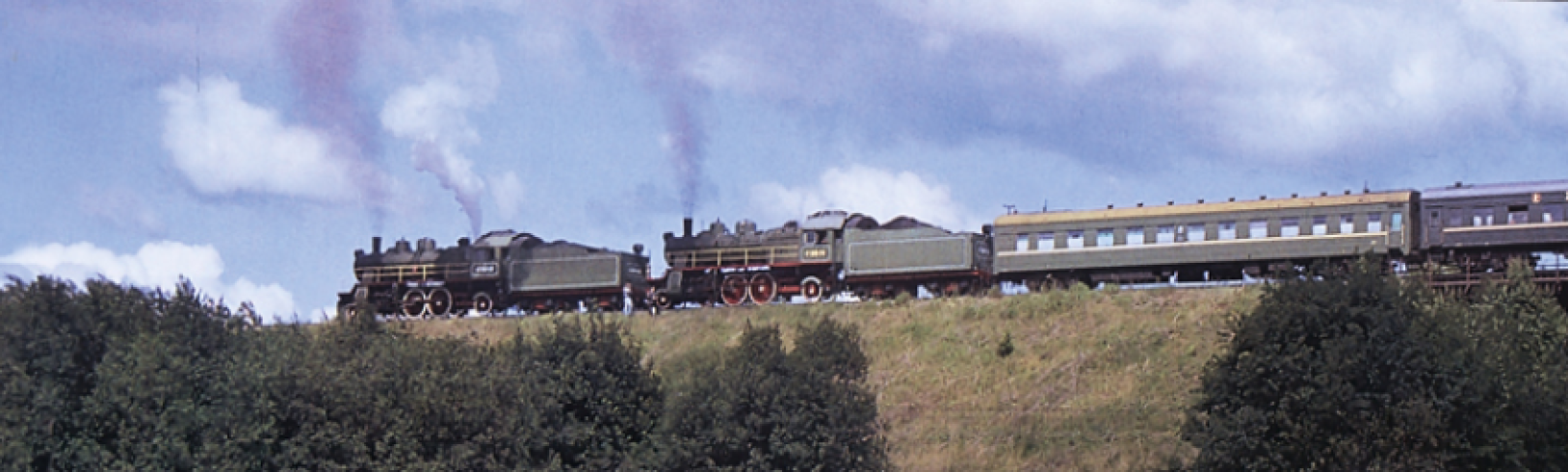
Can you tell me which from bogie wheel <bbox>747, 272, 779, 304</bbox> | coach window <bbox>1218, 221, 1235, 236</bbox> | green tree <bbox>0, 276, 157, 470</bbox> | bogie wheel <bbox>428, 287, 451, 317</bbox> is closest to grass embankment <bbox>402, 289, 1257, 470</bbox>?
bogie wheel <bbox>747, 272, 779, 304</bbox>

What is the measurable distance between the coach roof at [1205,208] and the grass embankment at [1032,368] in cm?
455

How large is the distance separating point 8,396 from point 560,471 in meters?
12.5

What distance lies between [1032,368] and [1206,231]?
9.99 meters

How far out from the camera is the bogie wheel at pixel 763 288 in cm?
5781

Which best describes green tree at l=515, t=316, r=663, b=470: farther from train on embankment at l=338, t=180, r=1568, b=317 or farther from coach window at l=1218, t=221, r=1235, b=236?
coach window at l=1218, t=221, r=1235, b=236

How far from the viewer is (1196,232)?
50.6m

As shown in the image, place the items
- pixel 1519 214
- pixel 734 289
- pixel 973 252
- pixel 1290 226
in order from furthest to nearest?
1. pixel 734 289
2. pixel 973 252
3. pixel 1290 226
4. pixel 1519 214

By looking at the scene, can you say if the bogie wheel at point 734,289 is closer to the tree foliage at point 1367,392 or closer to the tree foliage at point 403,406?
the tree foliage at point 403,406

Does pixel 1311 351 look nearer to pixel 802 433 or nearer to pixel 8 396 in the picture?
pixel 802 433

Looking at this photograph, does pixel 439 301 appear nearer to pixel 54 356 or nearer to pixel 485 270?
pixel 485 270

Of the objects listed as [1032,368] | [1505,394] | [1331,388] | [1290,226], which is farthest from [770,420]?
[1290,226]

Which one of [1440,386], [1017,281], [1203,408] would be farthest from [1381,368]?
[1017,281]

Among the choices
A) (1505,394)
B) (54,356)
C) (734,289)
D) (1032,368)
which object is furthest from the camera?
(734,289)

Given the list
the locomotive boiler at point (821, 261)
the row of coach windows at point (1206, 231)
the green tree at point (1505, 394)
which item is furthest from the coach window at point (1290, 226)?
the green tree at point (1505, 394)
